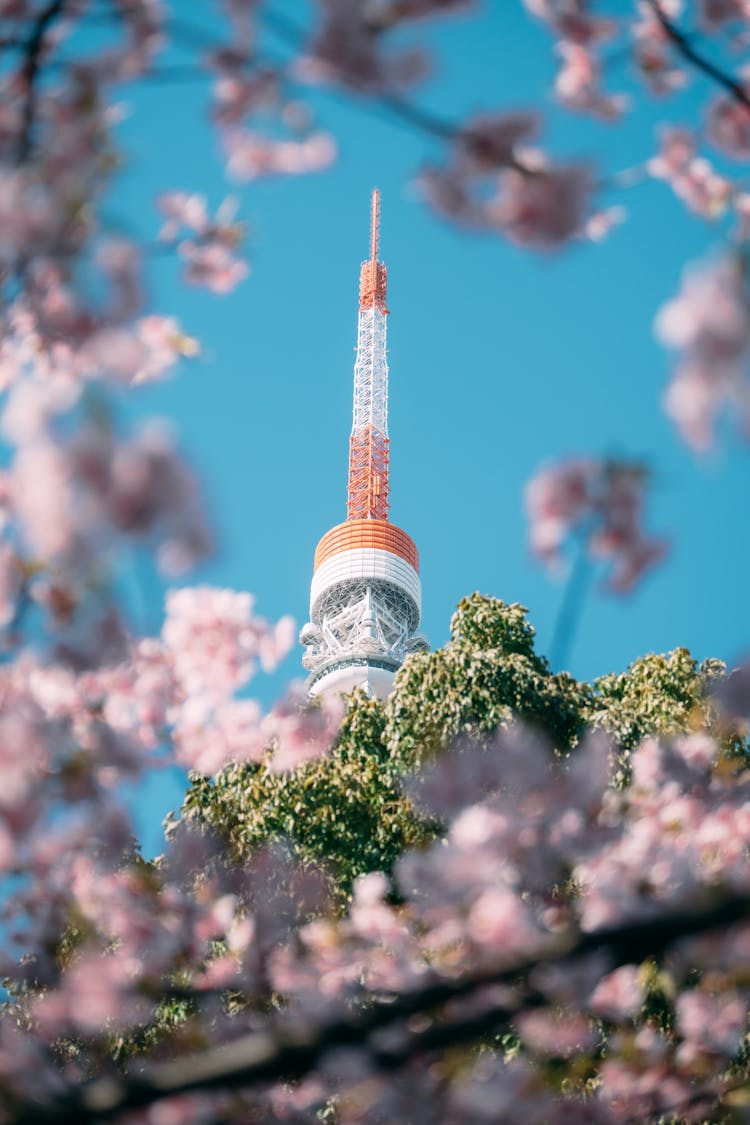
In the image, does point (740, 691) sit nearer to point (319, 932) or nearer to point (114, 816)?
point (319, 932)

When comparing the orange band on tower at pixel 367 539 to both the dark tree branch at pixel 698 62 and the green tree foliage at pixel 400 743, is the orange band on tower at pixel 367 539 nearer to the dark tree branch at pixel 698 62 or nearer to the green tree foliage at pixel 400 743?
the green tree foliage at pixel 400 743

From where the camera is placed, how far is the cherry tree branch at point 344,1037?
4.72ft

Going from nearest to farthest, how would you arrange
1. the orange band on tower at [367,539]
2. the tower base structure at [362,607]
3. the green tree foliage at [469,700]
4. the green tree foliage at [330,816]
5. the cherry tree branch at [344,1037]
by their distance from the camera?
1. the cherry tree branch at [344,1037]
2. the green tree foliage at [330,816]
3. the green tree foliage at [469,700]
4. the tower base structure at [362,607]
5. the orange band on tower at [367,539]

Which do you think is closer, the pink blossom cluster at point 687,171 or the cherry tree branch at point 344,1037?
the cherry tree branch at point 344,1037

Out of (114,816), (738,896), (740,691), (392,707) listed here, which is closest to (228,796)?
(392,707)

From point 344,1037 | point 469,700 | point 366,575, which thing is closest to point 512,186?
point 344,1037

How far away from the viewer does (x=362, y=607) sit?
138 feet

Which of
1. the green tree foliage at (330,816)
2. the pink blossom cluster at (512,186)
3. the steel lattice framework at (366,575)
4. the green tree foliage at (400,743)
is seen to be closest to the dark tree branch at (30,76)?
the pink blossom cluster at (512,186)

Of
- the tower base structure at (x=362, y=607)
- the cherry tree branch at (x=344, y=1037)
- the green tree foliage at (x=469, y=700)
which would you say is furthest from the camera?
the tower base structure at (x=362, y=607)

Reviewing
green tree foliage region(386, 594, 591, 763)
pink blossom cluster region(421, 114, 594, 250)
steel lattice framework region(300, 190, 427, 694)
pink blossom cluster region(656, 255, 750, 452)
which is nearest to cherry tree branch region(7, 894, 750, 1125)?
pink blossom cluster region(656, 255, 750, 452)

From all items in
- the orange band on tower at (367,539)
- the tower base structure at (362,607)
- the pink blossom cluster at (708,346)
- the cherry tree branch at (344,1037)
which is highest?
the orange band on tower at (367,539)

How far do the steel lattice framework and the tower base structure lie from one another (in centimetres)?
5

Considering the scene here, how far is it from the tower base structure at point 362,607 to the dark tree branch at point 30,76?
3736 cm

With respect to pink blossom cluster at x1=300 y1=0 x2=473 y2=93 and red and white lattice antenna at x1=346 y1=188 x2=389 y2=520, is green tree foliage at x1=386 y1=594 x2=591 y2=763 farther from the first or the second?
red and white lattice antenna at x1=346 y1=188 x2=389 y2=520
